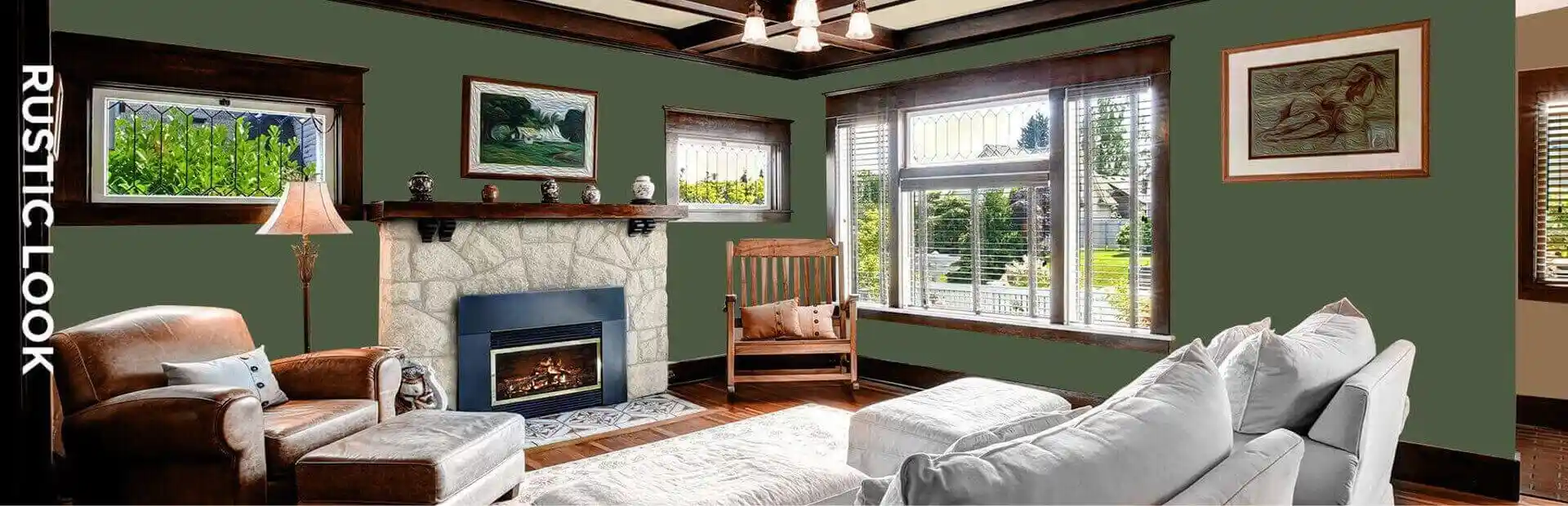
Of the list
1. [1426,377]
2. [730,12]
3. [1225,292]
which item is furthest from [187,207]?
[1426,377]

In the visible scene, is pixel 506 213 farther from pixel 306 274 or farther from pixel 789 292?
pixel 789 292

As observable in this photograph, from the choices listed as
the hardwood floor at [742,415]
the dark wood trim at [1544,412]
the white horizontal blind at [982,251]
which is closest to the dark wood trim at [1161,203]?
the white horizontal blind at [982,251]

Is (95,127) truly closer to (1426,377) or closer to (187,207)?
(187,207)

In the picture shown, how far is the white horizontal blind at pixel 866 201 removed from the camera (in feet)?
20.3

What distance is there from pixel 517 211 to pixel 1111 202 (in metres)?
3.39

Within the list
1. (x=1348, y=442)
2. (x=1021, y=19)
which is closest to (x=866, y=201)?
(x=1021, y=19)

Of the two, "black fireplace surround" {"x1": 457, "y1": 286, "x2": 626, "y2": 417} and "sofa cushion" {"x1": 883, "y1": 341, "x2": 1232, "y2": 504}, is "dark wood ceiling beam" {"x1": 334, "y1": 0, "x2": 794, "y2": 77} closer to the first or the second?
"black fireplace surround" {"x1": 457, "y1": 286, "x2": 626, "y2": 417}

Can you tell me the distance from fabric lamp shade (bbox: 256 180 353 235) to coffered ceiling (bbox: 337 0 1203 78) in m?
1.12

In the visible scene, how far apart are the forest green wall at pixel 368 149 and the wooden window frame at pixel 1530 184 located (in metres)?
4.89

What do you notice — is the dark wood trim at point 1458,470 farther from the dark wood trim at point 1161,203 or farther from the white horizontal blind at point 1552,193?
the white horizontal blind at point 1552,193

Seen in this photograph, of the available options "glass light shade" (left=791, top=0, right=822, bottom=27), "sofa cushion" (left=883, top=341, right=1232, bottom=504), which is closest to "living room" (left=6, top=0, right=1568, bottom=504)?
"glass light shade" (left=791, top=0, right=822, bottom=27)

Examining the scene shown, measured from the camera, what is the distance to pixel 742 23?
4.35 meters

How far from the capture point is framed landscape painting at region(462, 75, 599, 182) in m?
5.09

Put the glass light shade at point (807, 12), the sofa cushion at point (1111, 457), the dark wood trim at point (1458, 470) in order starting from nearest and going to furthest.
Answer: the sofa cushion at point (1111, 457)
the glass light shade at point (807, 12)
the dark wood trim at point (1458, 470)
